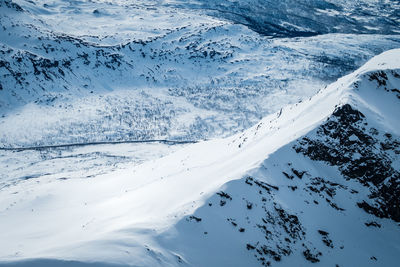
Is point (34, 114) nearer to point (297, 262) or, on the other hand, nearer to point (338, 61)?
point (297, 262)

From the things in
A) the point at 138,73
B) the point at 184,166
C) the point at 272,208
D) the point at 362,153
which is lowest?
the point at 138,73

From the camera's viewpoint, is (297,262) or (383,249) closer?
(297,262)

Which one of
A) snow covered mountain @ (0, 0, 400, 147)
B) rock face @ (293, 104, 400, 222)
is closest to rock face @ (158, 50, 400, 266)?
rock face @ (293, 104, 400, 222)

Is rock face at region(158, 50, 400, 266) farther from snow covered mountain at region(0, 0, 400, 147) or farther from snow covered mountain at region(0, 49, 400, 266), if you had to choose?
snow covered mountain at region(0, 0, 400, 147)

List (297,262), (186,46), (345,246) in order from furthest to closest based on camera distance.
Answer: (186,46)
(345,246)
(297,262)

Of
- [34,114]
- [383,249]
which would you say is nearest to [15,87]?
A: [34,114]

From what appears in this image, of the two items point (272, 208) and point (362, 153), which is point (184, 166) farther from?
point (362, 153)

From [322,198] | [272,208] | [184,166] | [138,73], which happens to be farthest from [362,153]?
[138,73]
